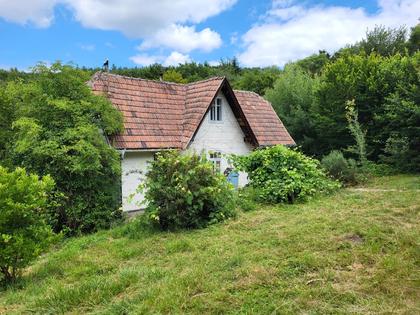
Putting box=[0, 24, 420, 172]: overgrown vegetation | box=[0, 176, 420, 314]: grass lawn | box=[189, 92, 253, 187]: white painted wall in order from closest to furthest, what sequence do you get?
box=[0, 176, 420, 314]: grass lawn → box=[189, 92, 253, 187]: white painted wall → box=[0, 24, 420, 172]: overgrown vegetation

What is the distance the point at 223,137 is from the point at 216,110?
128cm

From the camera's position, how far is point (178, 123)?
625 inches

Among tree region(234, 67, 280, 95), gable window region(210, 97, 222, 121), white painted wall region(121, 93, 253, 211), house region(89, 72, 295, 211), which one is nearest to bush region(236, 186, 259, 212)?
house region(89, 72, 295, 211)

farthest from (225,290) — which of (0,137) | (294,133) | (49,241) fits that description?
(294,133)

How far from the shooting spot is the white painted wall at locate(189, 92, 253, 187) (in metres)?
16.1

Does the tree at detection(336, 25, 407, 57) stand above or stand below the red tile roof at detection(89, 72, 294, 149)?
above

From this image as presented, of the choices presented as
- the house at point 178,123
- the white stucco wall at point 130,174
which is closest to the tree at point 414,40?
the house at point 178,123

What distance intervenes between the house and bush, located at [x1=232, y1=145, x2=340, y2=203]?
146 cm

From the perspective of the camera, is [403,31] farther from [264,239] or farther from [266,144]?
[264,239]

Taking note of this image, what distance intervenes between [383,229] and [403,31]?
3477cm

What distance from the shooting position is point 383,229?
23.3ft

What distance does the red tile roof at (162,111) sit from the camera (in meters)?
14.1

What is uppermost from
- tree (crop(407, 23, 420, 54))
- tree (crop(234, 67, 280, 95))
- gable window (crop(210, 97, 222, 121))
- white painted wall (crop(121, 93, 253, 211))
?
tree (crop(407, 23, 420, 54))

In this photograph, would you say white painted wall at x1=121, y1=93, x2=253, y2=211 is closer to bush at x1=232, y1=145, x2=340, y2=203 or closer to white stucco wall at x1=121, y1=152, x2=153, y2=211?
white stucco wall at x1=121, y1=152, x2=153, y2=211
